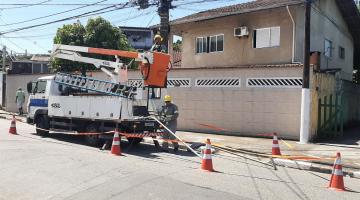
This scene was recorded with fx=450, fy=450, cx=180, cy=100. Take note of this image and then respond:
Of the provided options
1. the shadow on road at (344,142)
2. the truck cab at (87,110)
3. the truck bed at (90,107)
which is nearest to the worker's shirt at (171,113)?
the truck cab at (87,110)

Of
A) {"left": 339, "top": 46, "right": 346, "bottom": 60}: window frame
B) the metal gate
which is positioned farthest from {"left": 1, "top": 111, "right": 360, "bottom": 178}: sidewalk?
{"left": 339, "top": 46, "right": 346, "bottom": 60}: window frame

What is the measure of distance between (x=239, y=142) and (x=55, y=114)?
672cm

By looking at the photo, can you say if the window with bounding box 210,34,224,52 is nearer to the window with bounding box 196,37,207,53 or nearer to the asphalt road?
the window with bounding box 196,37,207,53

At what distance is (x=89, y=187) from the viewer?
27.0ft

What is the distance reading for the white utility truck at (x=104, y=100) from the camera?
45.7 ft

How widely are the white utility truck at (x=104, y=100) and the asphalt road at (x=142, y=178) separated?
1259 mm

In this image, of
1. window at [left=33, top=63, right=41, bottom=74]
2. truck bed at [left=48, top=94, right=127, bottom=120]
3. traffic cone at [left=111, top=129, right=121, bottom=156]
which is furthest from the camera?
window at [left=33, top=63, right=41, bottom=74]

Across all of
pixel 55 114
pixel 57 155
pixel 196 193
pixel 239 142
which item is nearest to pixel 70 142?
pixel 55 114

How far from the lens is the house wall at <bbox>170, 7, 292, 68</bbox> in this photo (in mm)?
20281

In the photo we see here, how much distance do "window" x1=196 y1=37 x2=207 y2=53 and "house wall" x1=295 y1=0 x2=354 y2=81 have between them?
5.31 m

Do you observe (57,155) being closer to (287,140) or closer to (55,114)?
(55,114)

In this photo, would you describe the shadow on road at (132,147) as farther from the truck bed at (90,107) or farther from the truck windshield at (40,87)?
the truck windshield at (40,87)

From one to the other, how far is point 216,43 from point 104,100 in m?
10.2

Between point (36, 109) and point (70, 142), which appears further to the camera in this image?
point (36, 109)
